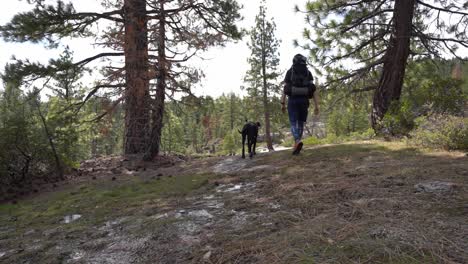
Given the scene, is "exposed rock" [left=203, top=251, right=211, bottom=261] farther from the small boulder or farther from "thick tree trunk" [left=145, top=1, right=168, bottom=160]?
"thick tree trunk" [left=145, top=1, right=168, bottom=160]

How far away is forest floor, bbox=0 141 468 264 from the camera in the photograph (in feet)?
7.32

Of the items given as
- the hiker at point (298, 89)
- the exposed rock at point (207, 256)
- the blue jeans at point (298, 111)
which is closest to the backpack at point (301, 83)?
the hiker at point (298, 89)

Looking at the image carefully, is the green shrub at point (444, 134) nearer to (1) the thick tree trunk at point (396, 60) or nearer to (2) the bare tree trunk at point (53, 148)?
(1) the thick tree trunk at point (396, 60)

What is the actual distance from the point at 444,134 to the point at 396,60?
3.82 metres

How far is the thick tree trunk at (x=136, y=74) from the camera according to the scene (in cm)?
868

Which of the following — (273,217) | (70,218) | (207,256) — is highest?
(273,217)

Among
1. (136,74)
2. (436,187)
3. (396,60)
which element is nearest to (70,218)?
(436,187)

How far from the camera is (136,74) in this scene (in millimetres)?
8641

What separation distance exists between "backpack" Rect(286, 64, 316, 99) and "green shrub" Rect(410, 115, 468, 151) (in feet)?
7.09

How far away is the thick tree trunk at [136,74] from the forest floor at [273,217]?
13.5 ft

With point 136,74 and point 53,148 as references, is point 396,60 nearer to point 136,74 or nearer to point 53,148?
point 136,74

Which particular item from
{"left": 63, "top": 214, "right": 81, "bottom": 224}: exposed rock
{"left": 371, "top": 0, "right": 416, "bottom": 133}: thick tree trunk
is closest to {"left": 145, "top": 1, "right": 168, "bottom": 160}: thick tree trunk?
{"left": 63, "top": 214, "right": 81, "bottom": 224}: exposed rock

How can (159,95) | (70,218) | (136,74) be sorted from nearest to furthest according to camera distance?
1. (70,218)
2. (136,74)
3. (159,95)

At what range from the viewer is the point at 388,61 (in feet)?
27.9
